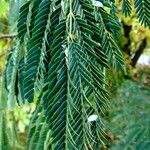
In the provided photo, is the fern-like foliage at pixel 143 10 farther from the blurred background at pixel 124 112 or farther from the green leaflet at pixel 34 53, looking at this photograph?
the blurred background at pixel 124 112

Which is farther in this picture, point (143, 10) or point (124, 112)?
point (124, 112)

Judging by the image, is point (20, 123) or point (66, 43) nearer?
point (66, 43)

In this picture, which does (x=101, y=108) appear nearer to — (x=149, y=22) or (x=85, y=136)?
(x=85, y=136)

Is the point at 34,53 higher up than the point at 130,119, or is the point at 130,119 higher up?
the point at 34,53

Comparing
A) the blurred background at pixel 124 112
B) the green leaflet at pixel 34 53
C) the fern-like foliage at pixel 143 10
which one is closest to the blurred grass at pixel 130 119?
the blurred background at pixel 124 112

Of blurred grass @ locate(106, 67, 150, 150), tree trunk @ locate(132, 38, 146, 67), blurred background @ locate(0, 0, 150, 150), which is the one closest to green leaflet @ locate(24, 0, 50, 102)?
blurred background @ locate(0, 0, 150, 150)

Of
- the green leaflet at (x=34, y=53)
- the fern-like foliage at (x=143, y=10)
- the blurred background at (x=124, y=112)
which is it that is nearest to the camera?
the green leaflet at (x=34, y=53)

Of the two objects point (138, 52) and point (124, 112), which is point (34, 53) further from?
point (138, 52)

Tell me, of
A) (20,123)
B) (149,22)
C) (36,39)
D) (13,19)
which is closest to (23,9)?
(36,39)

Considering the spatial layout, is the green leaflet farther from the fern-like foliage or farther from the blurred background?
the blurred background

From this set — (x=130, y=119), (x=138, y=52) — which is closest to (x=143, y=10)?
(x=130, y=119)

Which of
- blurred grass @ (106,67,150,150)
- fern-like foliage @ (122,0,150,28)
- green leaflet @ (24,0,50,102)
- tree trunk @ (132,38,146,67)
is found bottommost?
tree trunk @ (132,38,146,67)
